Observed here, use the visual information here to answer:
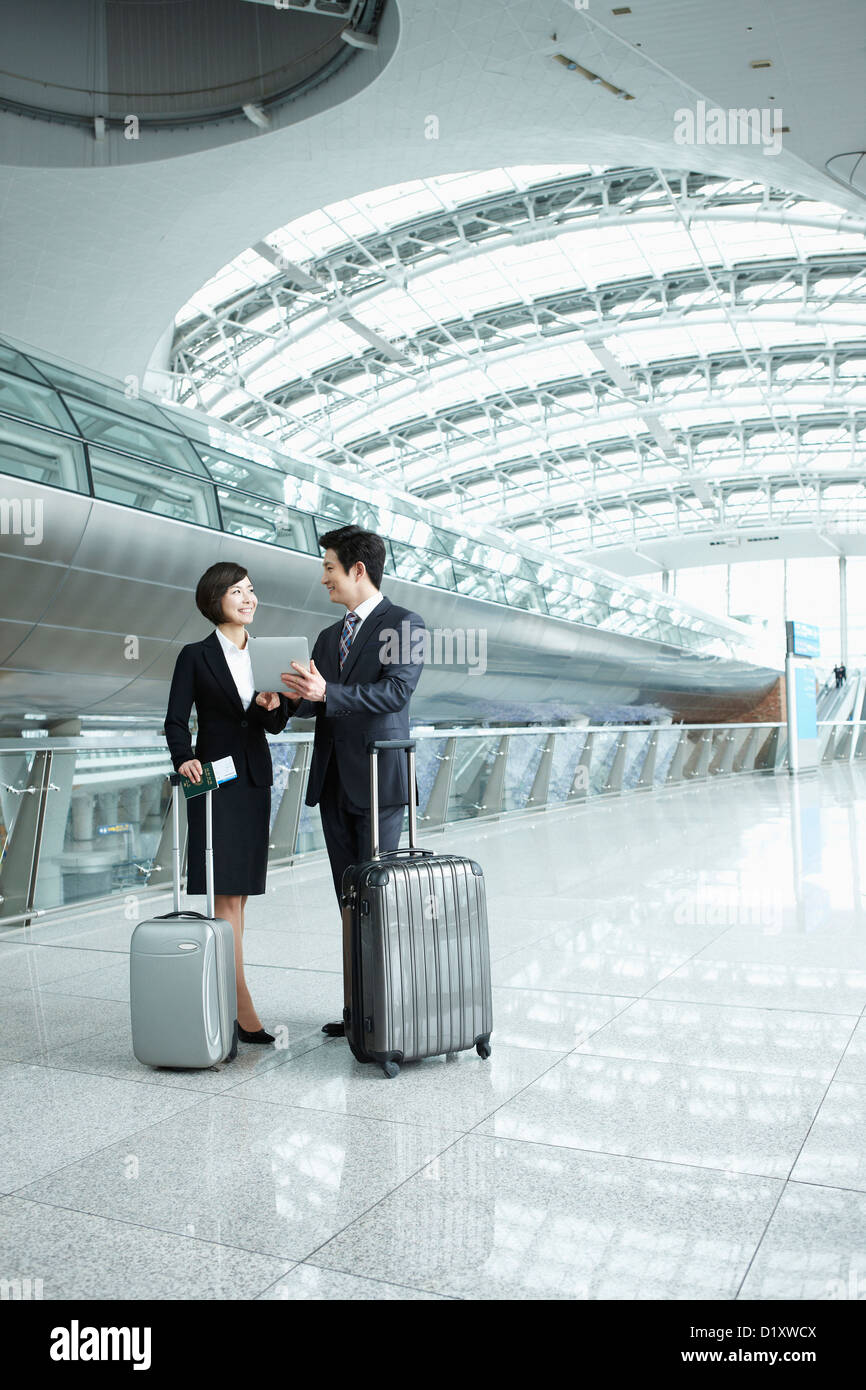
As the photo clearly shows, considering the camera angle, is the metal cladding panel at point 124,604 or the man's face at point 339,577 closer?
the man's face at point 339,577

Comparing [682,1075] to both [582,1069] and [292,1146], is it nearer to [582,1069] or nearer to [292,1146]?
[582,1069]

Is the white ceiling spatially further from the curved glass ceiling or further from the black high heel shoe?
the black high heel shoe

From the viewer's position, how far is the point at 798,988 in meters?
4.48

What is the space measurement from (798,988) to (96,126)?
56.0 ft

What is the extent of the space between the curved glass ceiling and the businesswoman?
68.4 ft

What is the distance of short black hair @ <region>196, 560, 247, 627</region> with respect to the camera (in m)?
3.87

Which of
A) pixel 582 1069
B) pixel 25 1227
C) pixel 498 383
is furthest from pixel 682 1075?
pixel 498 383

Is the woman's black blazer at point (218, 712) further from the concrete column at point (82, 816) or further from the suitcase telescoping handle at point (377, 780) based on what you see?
the concrete column at point (82, 816)

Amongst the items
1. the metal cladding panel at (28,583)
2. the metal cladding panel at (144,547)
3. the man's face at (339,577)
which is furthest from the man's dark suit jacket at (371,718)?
the metal cladding panel at (144,547)

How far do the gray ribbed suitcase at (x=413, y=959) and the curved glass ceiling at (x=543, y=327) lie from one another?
21568mm

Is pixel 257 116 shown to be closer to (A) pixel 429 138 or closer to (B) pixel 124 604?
(A) pixel 429 138

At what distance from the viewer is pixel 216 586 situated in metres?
3.87

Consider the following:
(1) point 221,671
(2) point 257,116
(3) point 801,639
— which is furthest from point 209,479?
(3) point 801,639

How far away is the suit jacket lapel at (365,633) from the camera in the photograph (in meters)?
3.89
